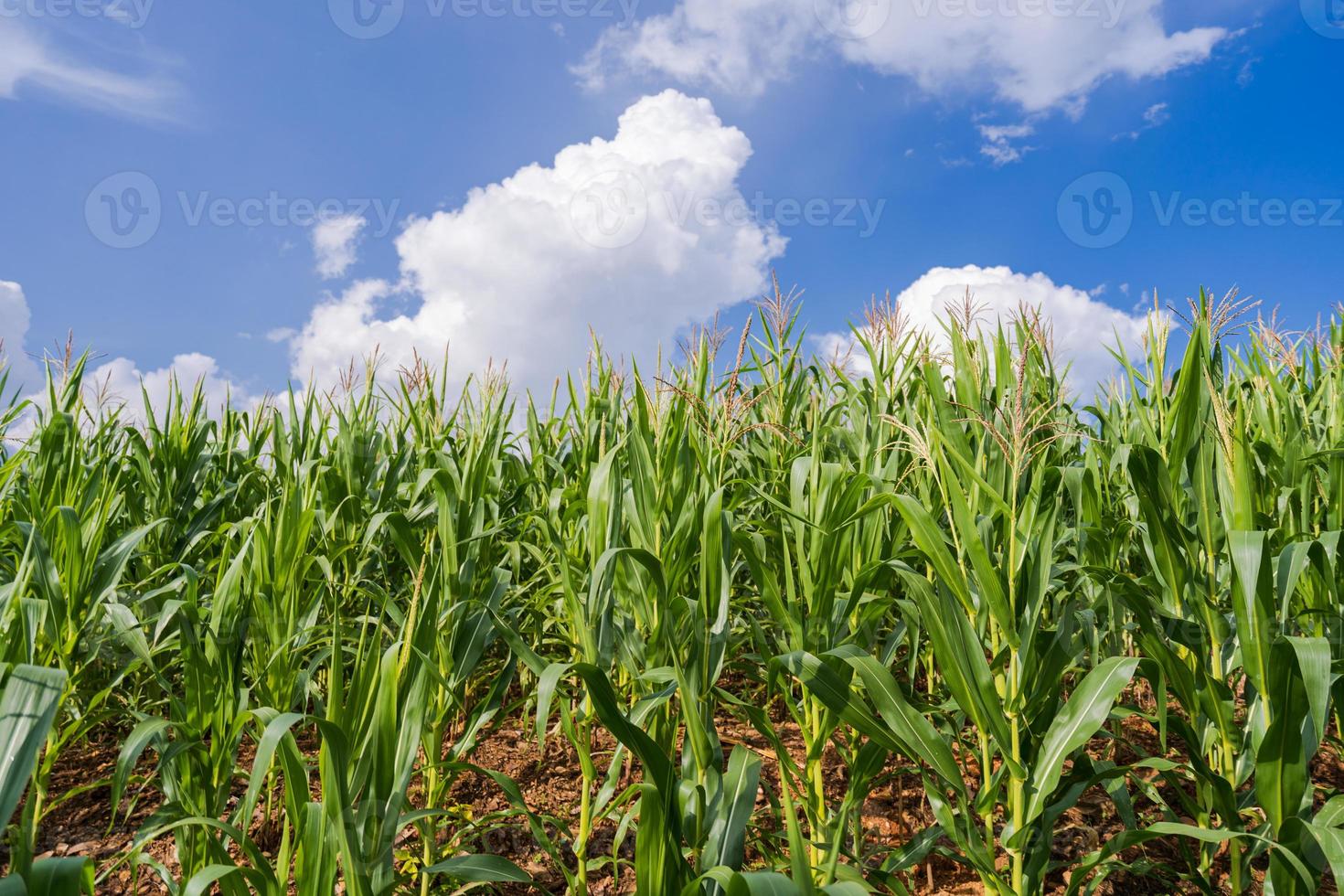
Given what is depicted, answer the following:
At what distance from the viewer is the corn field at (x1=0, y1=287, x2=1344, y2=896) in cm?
163

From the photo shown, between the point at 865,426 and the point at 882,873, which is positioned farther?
the point at 865,426

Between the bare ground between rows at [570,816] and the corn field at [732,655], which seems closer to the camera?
the corn field at [732,655]

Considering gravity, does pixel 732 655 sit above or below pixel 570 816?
above

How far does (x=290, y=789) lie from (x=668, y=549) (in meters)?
1.02

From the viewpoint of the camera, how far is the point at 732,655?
3002 mm

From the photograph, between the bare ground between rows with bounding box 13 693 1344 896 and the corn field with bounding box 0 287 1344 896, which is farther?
the bare ground between rows with bounding box 13 693 1344 896

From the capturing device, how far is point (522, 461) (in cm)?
427

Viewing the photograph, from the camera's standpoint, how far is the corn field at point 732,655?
163 cm

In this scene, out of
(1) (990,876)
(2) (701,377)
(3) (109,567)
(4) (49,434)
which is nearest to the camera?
(1) (990,876)

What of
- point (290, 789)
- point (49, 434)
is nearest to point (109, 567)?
point (49, 434)

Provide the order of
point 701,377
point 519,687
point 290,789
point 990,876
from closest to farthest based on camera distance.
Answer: point 290,789, point 990,876, point 701,377, point 519,687

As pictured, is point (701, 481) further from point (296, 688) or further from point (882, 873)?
point (296, 688)

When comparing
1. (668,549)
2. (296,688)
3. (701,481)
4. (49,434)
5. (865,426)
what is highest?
(865,426)

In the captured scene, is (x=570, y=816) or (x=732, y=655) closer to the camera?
(x=570, y=816)
